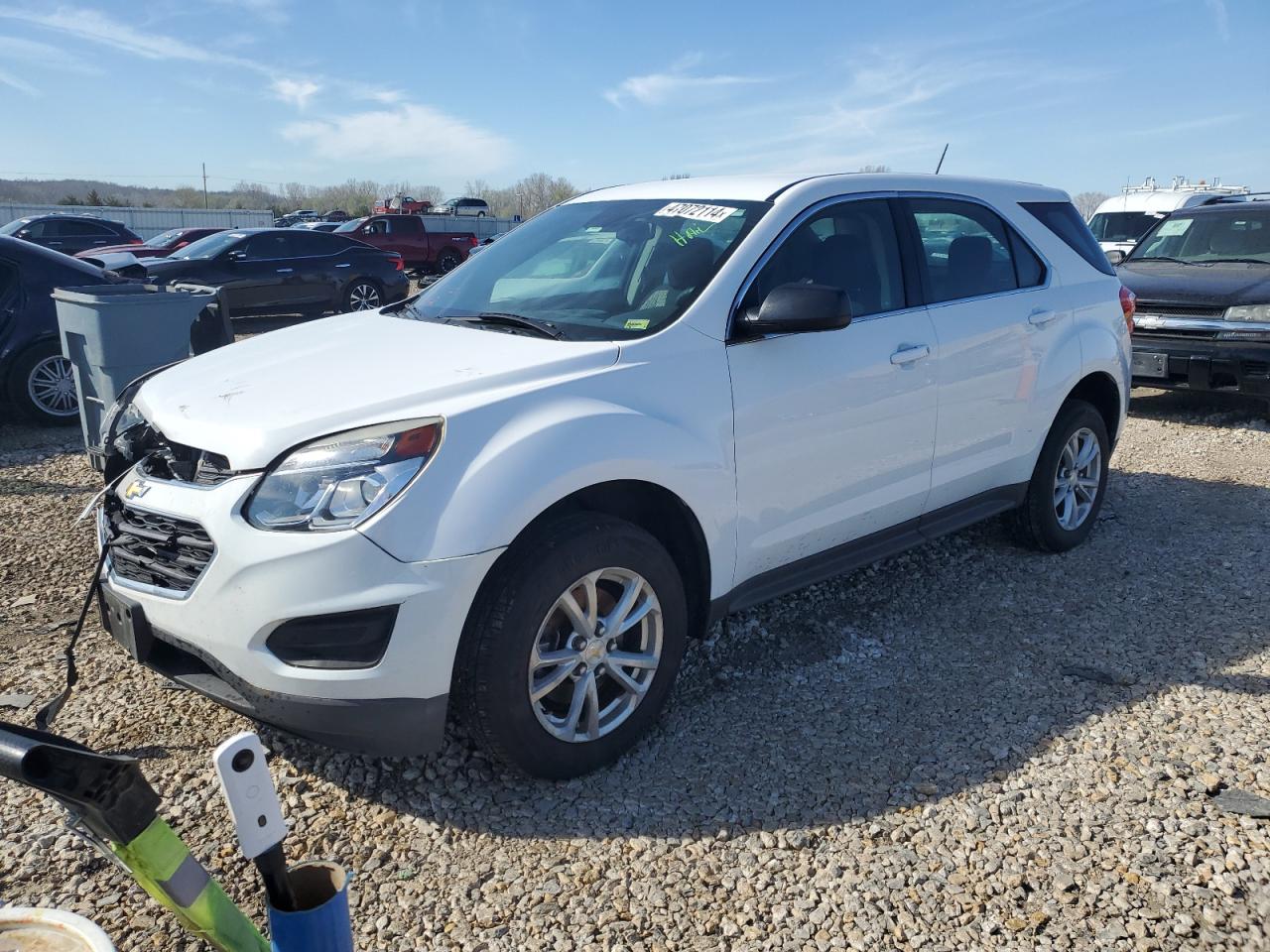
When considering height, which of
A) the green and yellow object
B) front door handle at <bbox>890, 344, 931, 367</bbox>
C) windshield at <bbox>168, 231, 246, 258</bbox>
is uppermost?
windshield at <bbox>168, 231, 246, 258</bbox>

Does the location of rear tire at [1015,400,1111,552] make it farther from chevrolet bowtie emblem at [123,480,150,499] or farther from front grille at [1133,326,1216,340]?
chevrolet bowtie emblem at [123,480,150,499]

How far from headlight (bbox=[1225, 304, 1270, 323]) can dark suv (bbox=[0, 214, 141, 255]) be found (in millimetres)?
20441

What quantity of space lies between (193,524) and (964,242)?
134 inches

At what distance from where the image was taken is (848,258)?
12.8ft

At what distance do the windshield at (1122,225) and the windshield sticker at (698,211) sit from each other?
15488 mm

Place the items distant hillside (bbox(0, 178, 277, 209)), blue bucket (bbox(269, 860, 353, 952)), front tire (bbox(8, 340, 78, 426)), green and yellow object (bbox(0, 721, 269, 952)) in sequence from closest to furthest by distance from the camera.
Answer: green and yellow object (bbox(0, 721, 269, 952)) < blue bucket (bbox(269, 860, 353, 952)) < front tire (bbox(8, 340, 78, 426)) < distant hillside (bbox(0, 178, 277, 209))

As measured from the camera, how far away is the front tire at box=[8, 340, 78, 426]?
7.47 meters

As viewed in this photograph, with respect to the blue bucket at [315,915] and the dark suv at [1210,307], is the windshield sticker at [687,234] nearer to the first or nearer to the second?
the blue bucket at [315,915]

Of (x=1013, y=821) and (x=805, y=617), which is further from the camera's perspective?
(x=805, y=617)

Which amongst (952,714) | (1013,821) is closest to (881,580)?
(952,714)

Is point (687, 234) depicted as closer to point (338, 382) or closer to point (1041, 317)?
point (338, 382)

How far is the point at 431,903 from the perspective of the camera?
257cm

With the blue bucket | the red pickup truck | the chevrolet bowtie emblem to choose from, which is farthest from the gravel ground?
the red pickup truck

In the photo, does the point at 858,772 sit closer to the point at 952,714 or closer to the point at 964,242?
the point at 952,714
